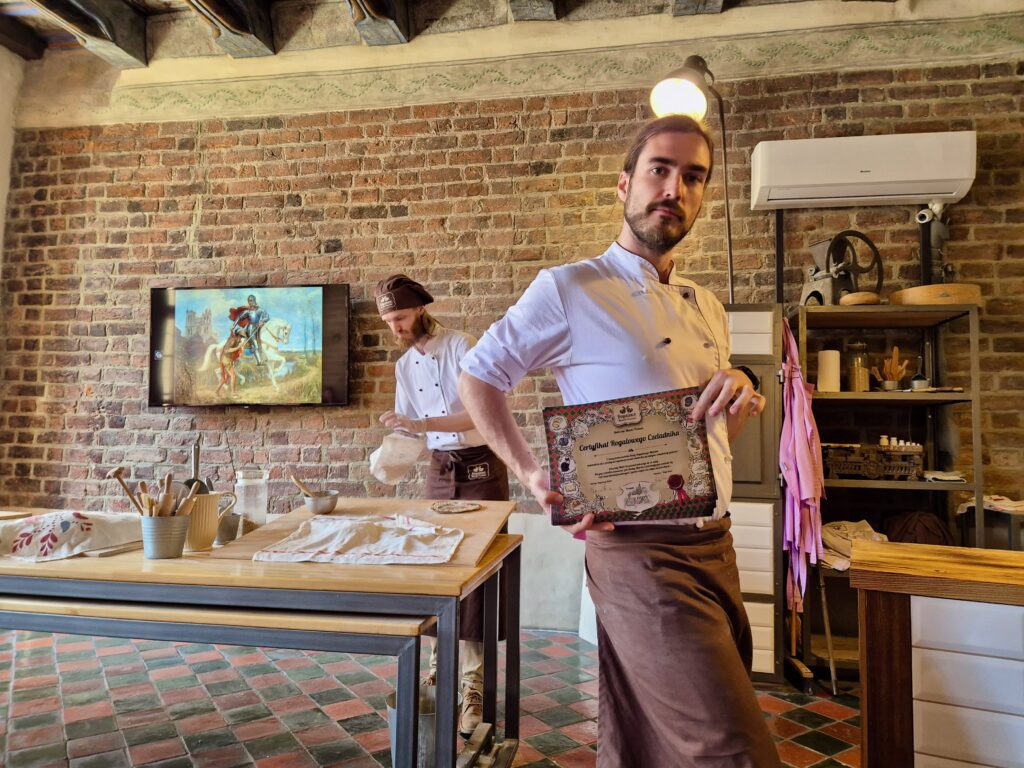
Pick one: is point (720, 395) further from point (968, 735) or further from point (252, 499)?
point (252, 499)

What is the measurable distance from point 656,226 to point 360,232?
10.6 ft

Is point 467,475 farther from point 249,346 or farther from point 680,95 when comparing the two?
point 680,95

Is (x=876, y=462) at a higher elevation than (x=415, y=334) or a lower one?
lower

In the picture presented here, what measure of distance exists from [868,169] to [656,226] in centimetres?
279

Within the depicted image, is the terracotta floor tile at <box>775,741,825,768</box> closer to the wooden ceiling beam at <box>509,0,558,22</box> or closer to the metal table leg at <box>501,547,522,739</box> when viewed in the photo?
the metal table leg at <box>501,547,522,739</box>

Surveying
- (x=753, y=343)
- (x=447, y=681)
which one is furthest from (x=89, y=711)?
(x=753, y=343)

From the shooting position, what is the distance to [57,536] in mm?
1659

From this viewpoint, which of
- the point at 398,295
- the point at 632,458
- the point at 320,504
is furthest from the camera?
the point at 398,295

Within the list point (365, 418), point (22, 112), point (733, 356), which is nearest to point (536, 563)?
point (365, 418)

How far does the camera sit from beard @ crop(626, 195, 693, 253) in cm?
137

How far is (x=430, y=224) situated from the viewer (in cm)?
420

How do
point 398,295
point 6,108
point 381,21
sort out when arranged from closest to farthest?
point 398,295
point 381,21
point 6,108

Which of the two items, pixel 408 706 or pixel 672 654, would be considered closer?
pixel 672 654

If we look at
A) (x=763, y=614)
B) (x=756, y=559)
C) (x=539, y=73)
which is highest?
(x=539, y=73)
